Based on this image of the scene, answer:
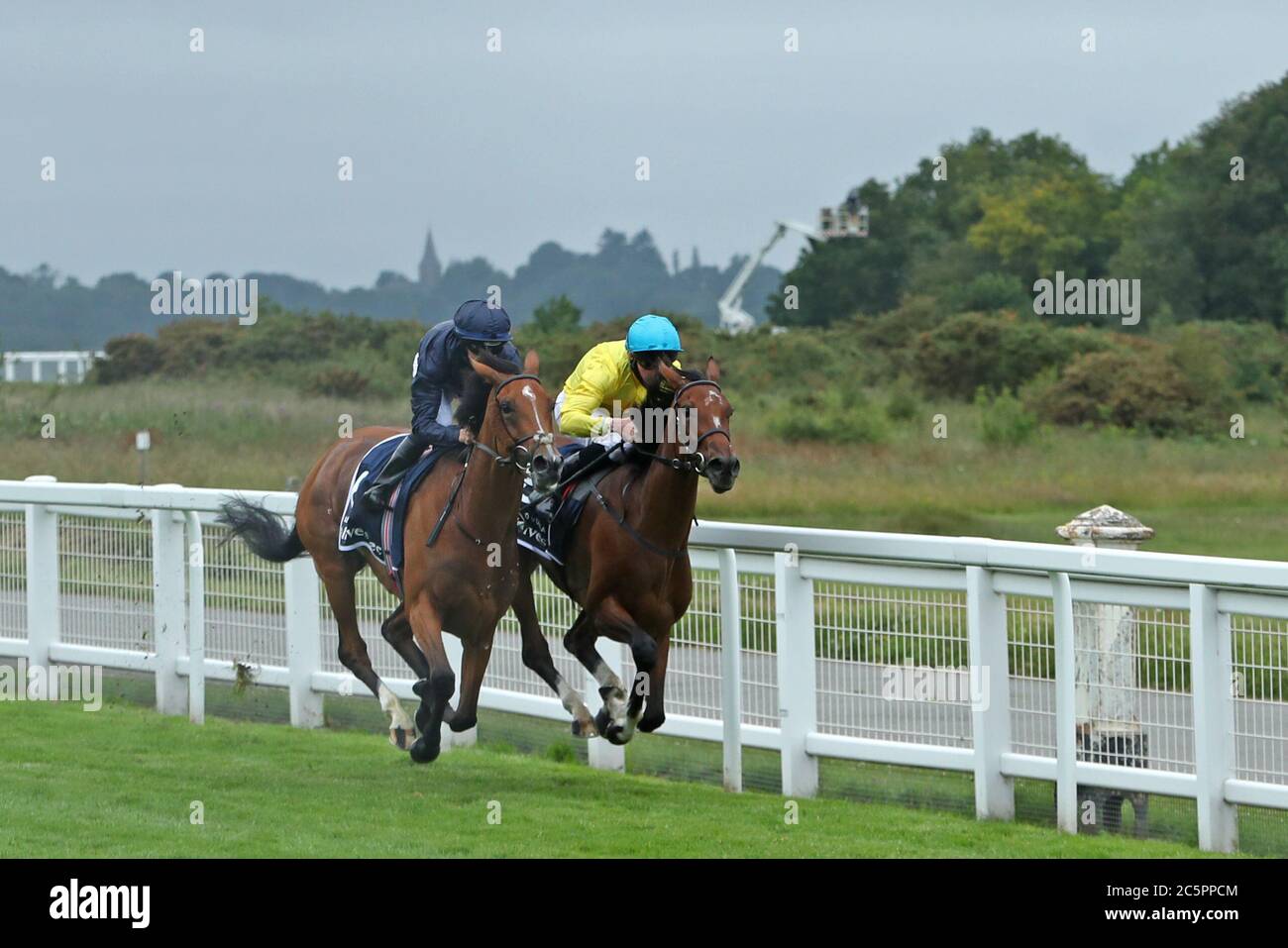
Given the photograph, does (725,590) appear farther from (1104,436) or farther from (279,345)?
(279,345)

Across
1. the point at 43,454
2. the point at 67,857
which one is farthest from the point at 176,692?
the point at 43,454

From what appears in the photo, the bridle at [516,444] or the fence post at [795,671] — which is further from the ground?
the bridle at [516,444]

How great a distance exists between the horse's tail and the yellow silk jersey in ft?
5.55

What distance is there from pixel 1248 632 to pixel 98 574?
20.2ft

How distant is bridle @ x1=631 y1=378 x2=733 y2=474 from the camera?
21.6 ft

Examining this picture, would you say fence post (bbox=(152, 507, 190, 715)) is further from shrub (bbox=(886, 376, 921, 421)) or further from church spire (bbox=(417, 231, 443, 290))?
church spire (bbox=(417, 231, 443, 290))

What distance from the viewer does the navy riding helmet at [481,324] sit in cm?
707

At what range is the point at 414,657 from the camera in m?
7.46

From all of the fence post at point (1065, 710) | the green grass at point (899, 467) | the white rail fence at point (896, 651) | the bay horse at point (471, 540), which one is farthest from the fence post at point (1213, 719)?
the green grass at point (899, 467)

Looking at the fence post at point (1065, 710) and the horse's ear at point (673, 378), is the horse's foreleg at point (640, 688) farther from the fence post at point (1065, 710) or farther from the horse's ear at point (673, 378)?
the fence post at point (1065, 710)

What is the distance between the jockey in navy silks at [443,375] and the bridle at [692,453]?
1.95 ft

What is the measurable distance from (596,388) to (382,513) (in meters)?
0.99

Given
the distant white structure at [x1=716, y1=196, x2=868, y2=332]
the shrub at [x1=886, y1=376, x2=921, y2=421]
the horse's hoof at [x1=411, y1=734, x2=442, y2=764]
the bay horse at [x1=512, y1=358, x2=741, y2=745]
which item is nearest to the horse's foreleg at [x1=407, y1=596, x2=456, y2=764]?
the horse's hoof at [x1=411, y1=734, x2=442, y2=764]
